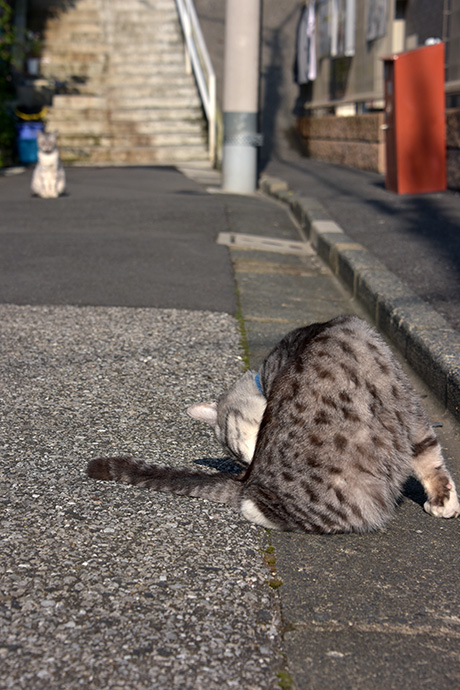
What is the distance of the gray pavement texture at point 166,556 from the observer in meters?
1.98

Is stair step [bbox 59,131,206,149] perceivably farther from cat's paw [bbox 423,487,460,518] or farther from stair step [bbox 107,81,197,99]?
cat's paw [bbox 423,487,460,518]

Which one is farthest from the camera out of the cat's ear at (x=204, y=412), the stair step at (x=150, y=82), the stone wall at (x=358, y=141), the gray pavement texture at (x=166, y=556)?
the stair step at (x=150, y=82)

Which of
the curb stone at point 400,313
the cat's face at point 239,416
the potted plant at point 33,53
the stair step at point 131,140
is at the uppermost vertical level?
the potted plant at point 33,53

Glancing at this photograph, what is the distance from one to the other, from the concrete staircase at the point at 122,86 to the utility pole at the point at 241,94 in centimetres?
456

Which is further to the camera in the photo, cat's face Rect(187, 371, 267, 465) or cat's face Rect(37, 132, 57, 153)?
cat's face Rect(37, 132, 57, 153)

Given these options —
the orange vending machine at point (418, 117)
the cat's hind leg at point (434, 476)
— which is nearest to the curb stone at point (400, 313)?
the cat's hind leg at point (434, 476)

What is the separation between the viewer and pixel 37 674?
74.7 inches

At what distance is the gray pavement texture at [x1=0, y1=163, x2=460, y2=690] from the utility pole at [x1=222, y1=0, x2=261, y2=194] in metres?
6.69

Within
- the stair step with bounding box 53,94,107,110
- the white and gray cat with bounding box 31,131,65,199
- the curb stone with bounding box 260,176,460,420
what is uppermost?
the stair step with bounding box 53,94,107,110

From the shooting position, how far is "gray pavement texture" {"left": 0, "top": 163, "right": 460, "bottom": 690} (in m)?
1.98

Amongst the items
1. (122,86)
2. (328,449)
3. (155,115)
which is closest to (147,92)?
(122,86)

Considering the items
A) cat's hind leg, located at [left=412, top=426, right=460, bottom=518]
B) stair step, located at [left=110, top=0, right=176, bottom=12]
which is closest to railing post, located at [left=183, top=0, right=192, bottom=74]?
stair step, located at [left=110, top=0, right=176, bottom=12]

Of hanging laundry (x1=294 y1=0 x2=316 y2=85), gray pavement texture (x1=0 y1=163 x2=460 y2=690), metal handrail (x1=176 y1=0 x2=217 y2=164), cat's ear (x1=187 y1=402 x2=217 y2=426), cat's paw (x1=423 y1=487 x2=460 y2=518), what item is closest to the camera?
gray pavement texture (x1=0 y1=163 x2=460 y2=690)

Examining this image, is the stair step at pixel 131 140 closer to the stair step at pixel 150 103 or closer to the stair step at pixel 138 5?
the stair step at pixel 150 103
